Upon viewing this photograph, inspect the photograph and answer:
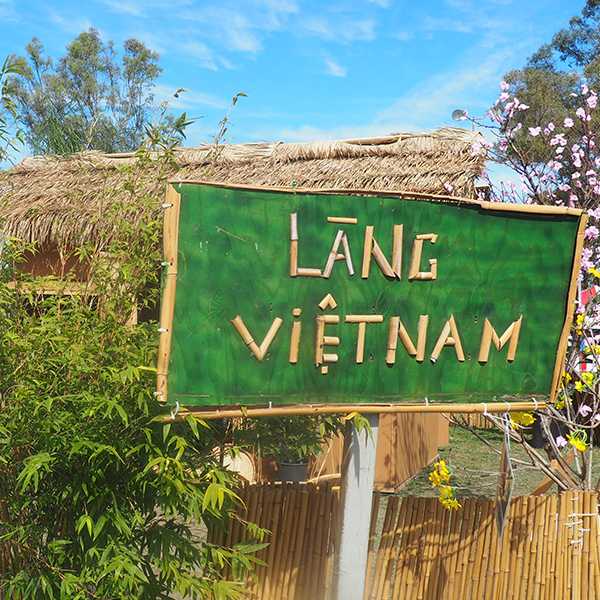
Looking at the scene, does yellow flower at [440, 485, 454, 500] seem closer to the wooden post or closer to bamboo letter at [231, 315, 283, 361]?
the wooden post

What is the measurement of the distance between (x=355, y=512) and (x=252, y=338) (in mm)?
855

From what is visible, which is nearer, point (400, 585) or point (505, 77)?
point (400, 585)

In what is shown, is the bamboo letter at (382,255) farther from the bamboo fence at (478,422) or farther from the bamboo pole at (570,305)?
the bamboo fence at (478,422)

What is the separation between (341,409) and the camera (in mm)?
2586

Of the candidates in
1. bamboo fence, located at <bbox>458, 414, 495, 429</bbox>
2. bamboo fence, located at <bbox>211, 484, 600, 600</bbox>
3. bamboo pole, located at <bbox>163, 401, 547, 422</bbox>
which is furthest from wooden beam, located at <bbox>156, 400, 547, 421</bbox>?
bamboo fence, located at <bbox>458, 414, 495, 429</bbox>

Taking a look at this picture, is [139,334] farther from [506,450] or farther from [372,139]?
[372,139]

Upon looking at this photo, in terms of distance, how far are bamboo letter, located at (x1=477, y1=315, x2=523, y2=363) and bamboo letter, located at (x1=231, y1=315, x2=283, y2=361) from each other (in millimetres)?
802

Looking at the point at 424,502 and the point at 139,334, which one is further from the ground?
the point at 139,334

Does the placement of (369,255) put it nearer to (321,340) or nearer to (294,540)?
(321,340)

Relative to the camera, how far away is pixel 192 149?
7.22 m

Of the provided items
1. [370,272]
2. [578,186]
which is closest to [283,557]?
[370,272]

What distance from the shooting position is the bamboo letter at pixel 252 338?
7.94ft

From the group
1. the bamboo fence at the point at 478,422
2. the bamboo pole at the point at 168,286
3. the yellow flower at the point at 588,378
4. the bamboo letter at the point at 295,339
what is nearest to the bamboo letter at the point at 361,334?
the bamboo letter at the point at 295,339

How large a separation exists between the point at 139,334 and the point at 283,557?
44.8 inches
